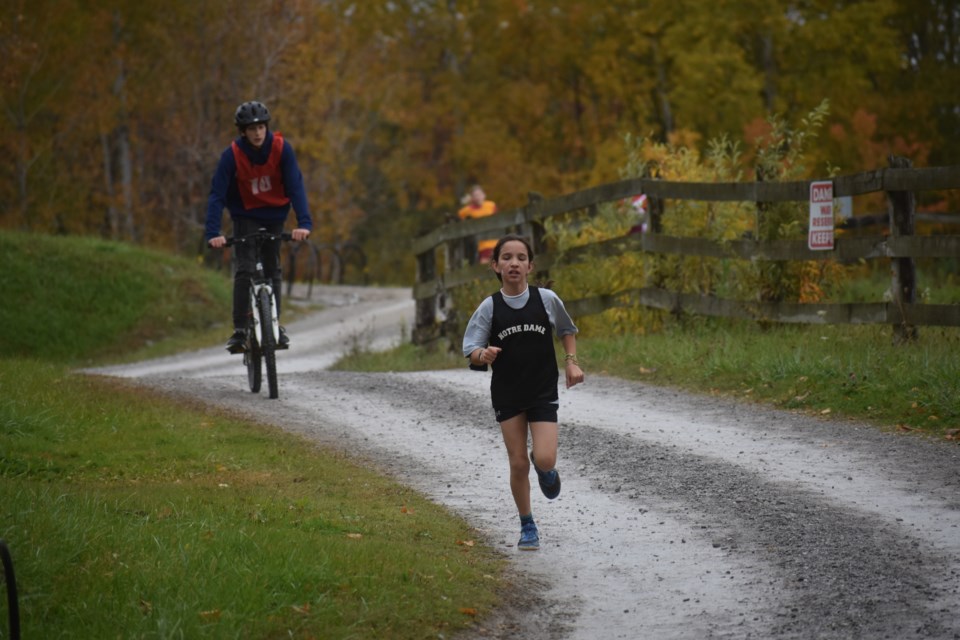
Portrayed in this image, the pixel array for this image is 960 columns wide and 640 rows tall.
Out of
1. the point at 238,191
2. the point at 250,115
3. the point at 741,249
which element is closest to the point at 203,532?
the point at 250,115

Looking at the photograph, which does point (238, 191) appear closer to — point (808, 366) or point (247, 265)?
point (247, 265)

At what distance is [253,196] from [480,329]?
570 cm

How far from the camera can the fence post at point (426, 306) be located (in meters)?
18.4

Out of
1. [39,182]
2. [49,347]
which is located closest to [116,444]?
[49,347]

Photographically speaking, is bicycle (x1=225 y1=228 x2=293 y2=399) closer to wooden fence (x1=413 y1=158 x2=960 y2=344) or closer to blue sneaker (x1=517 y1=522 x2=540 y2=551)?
wooden fence (x1=413 y1=158 x2=960 y2=344)

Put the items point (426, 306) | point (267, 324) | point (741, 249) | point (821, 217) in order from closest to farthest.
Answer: point (267, 324) < point (821, 217) < point (741, 249) < point (426, 306)

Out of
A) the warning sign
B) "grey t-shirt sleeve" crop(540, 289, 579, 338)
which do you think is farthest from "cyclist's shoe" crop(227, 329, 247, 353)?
"grey t-shirt sleeve" crop(540, 289, 579, 338)

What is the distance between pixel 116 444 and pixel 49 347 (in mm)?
16162

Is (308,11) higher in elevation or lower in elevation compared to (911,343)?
higher

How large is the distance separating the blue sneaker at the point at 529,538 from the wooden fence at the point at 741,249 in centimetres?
617

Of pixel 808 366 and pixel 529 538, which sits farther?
pixel 808 366

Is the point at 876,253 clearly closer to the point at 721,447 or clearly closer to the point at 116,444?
the point at 721,447

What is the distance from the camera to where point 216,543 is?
20.7 feet

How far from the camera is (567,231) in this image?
57.3ft
